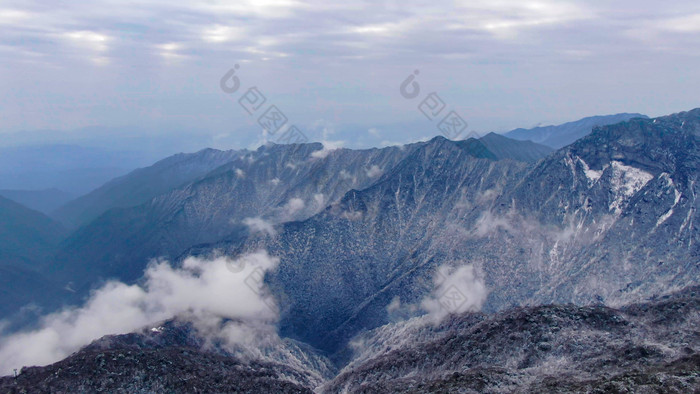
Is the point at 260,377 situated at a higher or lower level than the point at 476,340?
higher

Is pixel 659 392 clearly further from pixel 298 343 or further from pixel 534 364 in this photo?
pixel 298 343

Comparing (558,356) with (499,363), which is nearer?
(558,356)

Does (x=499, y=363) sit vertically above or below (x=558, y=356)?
above

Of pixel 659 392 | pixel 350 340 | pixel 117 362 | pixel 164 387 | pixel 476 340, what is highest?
pixel 117 362

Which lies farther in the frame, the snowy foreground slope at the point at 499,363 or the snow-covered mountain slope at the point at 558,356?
the snowy foreground slope at the point at 499,363

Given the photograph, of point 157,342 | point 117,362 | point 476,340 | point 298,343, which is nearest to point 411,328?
point 298,343

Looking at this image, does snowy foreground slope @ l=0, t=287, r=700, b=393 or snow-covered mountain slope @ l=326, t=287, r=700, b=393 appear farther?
snowy foreground slope @ l=0, t=287, r=700, b=393

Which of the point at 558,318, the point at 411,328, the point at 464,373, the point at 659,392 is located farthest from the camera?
the point at 411,328

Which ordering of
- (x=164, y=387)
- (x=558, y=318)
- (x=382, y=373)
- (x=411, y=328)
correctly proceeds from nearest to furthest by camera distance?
(x=164, y=387), (x=558, y=318), (x=382, y=373), (x=411, y=328)
